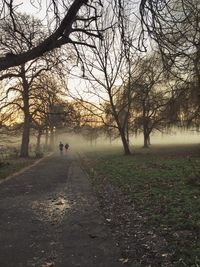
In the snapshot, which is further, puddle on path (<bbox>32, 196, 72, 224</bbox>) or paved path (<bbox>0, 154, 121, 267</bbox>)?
puddle on path (<bbox>32, 196, 72, 224</bbox>)

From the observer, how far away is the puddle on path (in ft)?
33.8

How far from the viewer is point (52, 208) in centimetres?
1177

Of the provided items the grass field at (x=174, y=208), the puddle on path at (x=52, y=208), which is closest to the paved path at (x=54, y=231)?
the puddle on path at (x=52, y=208)

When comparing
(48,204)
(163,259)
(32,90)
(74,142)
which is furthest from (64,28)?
(74,142)

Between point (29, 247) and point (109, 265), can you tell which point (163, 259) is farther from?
point (29, 247)

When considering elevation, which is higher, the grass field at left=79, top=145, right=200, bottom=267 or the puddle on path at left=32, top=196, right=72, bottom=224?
the grass field at left=79, top=145, right=200, bottom=267

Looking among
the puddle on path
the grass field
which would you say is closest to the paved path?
the puddle on path

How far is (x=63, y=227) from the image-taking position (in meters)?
9.25

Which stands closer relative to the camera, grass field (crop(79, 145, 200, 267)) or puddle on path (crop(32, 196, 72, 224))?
grass field (crop(79, 145, 200, 267))

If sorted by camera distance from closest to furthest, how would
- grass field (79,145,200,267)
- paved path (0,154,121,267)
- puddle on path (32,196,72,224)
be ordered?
paved path (0,154,121,267)
grass field (79,145,200,267)
puddle on path (32,196,72,224)

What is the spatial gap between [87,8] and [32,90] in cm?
3021

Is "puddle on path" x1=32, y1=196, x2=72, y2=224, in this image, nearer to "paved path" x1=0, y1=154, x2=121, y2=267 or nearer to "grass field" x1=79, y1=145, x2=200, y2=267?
"paved path" x1=0, y1=154, x2=121, y2=267

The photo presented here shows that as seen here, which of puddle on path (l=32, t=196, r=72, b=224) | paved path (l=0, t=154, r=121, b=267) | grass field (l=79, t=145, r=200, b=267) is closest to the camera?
paved path (l=0, t=154, r=121, b=267)

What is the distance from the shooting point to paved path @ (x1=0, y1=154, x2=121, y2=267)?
22.6ft
